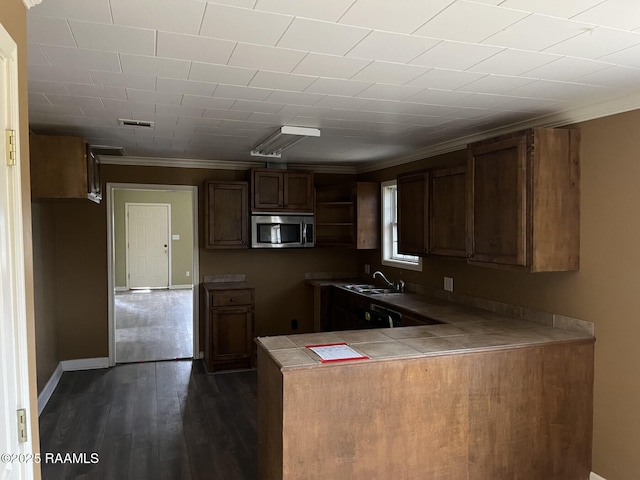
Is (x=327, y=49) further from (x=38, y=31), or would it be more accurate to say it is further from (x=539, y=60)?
(x=38, y=31)

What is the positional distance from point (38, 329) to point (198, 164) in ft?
7.83

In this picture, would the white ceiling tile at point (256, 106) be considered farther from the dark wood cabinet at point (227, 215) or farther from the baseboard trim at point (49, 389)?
the baseboard trim at point (49, 389)

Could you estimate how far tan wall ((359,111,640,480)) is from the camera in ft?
8.53

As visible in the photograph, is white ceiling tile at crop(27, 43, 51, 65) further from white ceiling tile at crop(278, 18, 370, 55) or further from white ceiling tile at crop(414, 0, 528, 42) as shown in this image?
white ceiling tile at crop(414, 0, 528, 42)

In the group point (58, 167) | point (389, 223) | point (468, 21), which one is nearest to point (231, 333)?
point (389, 223)

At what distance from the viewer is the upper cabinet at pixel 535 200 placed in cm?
278

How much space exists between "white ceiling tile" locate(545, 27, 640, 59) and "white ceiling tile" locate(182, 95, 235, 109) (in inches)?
68.1

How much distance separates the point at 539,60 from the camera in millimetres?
2061

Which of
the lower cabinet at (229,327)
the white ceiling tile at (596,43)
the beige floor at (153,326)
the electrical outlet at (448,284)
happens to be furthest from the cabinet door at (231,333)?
the white ceiling tile at (596,43)

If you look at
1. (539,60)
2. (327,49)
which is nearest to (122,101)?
(327,49)

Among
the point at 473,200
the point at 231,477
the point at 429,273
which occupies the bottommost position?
the point at 231,477

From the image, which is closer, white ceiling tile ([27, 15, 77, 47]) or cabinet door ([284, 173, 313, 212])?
white ceiling tile ([27, 15, 77, 47])

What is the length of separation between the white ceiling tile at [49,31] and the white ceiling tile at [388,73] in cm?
125

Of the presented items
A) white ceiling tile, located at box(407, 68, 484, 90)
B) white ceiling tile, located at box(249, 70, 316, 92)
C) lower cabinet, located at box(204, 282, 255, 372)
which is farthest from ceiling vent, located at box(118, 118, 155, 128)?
lower cabinet, located at box(204, 282, 255, 372)
